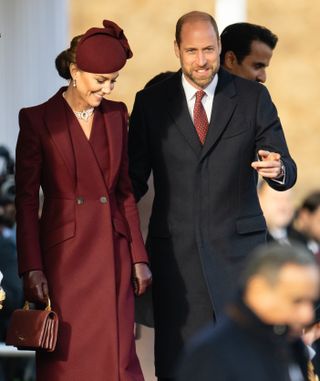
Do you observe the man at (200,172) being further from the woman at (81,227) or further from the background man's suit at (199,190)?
the woman at (81,227)

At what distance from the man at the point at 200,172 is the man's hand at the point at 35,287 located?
71cm

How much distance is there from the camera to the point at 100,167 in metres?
8.34

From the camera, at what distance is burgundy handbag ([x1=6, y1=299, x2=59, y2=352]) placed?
8.12 meters

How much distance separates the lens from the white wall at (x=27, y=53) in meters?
12.1

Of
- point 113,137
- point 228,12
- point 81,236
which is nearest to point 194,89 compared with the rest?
point 113,137

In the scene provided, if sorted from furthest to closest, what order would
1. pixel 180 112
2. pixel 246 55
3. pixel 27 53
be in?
pixel 27 53, pixel 246 55, pixel 180 112

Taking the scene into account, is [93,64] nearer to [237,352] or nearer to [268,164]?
[268,164]

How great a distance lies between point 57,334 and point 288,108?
15323mm

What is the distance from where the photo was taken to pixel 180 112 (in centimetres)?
864

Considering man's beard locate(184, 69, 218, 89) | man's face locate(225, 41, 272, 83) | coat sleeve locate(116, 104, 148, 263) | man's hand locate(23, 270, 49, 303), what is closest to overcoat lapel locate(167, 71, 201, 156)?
man's beard locate(184, 69, 218, 89)

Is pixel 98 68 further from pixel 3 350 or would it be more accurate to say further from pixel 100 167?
pixel 3 350

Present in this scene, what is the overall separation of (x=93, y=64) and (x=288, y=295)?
2.49m

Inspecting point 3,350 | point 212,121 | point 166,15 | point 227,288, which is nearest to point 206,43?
point 212,121

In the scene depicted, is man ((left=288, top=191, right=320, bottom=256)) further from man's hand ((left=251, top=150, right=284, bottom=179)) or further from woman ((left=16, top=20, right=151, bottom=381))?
man's hand ((left=251, top=150, right=284, bottom=179))
